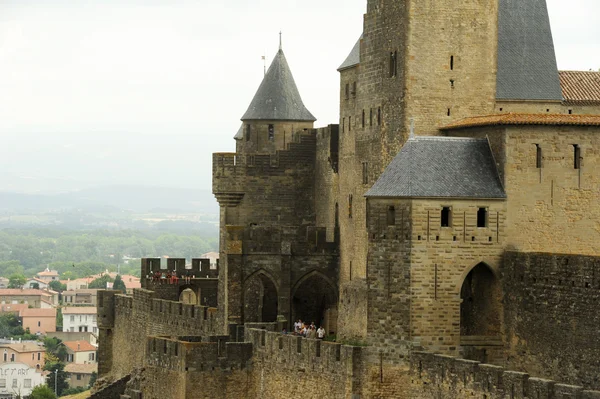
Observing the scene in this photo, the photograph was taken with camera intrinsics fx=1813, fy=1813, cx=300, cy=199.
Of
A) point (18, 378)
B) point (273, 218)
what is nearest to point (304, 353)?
point (273, 218)

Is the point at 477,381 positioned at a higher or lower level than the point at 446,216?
lower

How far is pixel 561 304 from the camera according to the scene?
4544cm

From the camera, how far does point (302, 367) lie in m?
52.9

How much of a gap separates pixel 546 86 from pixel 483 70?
2.18m

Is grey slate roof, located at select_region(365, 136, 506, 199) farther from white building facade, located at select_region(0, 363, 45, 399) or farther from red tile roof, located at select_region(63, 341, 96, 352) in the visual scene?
red tile roof, located at select_region(63, 341, 96, 352)

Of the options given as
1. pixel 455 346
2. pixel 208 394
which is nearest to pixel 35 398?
pixel 208 394

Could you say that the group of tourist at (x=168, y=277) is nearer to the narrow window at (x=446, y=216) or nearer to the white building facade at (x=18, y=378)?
the narrow window at (x=446, y=216)

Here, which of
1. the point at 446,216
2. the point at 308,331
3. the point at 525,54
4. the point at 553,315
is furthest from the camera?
the point at 308,331

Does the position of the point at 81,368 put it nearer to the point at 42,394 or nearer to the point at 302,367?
the point at 42,394

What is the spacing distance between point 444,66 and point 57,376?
91950 millimetres

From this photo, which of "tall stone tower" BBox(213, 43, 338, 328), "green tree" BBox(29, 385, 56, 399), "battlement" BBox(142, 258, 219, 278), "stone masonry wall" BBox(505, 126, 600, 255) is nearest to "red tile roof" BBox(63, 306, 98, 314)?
"green tree" BBox(29, 385, 56, 399)

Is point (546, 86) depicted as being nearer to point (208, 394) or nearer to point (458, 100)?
point (458, 100)

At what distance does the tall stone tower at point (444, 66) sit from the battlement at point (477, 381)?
7.66m

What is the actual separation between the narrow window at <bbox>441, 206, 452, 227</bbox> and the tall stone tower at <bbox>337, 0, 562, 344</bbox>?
505 centimetres
